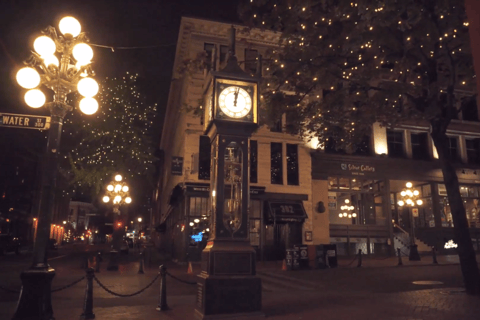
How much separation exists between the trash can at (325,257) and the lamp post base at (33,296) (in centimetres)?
1428

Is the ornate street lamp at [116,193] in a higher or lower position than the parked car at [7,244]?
higher

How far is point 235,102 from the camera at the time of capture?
814 cm

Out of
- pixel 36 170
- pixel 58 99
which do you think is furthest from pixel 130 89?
pixel 36 170

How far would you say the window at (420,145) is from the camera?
2961 cm

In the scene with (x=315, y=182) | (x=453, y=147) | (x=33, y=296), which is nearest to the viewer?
(x=33, y=296)

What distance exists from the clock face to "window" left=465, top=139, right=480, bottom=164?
29261mm

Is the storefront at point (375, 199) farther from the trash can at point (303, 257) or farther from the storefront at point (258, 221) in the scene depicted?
the trash can at point (303, 257)

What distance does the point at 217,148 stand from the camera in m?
7.98

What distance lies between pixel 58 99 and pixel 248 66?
17.3 metres

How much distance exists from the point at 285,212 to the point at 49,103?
18.5 meters

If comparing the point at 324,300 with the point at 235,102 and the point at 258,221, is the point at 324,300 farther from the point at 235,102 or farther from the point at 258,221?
the point at 258,221

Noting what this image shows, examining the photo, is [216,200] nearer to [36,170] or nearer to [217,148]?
[217,148]

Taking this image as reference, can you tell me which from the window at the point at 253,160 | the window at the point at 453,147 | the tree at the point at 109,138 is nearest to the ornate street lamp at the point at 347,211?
the window at the point at 253,160

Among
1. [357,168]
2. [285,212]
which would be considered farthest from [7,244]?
[357,168]
